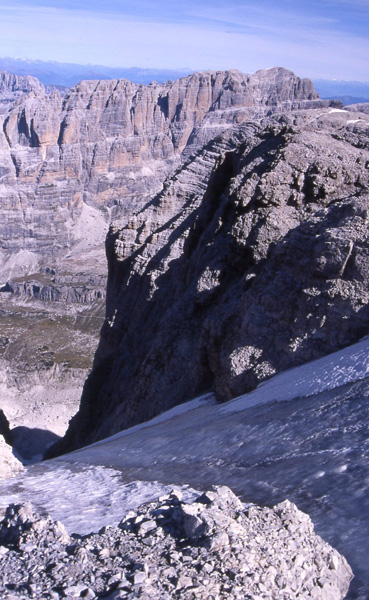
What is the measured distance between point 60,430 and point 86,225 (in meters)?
114

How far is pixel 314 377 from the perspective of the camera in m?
14.2

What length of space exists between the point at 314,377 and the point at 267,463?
409 cm

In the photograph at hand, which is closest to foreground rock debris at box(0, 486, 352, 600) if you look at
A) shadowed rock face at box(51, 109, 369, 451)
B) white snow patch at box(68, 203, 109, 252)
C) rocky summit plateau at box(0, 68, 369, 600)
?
rocky summit plateau at box(0, 68, 369, 600)

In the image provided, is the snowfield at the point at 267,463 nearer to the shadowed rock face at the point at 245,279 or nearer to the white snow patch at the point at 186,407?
the shadowed rock face at the point at 245,279

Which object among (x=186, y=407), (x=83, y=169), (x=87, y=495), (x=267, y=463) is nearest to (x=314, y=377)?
(x=267, y=463)

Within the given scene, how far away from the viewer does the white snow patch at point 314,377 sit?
13211mm

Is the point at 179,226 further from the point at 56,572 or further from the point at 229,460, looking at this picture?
the point at 56,572

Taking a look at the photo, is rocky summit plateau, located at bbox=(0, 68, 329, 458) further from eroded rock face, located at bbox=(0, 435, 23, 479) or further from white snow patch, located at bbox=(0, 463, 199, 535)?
white snow patch, located at bbox=(0, 463, 199, 535)

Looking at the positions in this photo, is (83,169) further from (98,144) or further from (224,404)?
(224,404)

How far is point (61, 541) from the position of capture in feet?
23.8

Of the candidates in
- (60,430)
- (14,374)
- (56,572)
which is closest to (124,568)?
(56,572)

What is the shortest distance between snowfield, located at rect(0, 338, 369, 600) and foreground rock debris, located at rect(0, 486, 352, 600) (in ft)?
2.34

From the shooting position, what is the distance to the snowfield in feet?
27.7

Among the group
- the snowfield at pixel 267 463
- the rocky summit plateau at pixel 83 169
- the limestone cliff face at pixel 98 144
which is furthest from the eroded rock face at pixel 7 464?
the limestone cliff face at pixel 98 144
